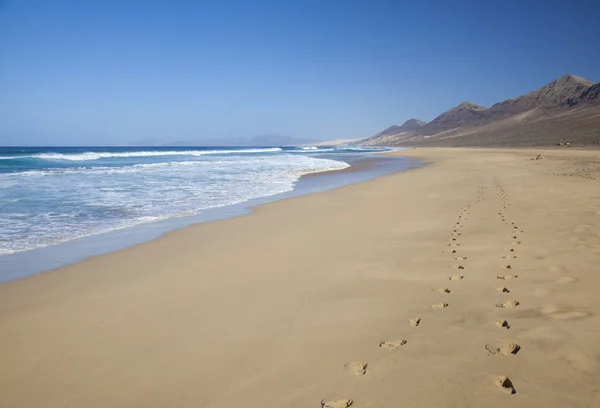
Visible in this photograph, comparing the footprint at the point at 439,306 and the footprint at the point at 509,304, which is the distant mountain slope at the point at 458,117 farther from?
the footprint at the point at 439,306

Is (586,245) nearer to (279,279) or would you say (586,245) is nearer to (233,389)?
(279,279)

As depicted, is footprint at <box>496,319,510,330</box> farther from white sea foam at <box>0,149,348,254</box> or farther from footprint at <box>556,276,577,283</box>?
white sea foam at <box>0,149,348,254</box>

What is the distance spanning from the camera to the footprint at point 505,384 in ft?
6.95

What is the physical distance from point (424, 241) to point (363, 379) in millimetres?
3795

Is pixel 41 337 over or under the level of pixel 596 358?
under

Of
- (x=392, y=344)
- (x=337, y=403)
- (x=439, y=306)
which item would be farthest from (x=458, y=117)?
(x=337, y=403)

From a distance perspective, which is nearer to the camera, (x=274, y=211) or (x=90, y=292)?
(x=90, y=292)

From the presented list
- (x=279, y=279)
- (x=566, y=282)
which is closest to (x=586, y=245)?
(x=566, y=282)

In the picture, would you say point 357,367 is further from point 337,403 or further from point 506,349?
point 506,349

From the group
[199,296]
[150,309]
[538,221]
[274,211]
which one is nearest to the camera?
[150,309]

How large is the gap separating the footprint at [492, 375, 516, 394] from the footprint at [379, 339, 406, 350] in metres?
0.68

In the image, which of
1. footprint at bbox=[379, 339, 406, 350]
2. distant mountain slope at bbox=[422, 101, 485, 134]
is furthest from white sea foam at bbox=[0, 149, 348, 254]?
distant mountain slope at bbox=[422, 101, 485, 134]

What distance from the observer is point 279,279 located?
4391 millimetres

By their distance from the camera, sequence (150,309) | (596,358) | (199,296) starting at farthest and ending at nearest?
1. (199,296)
2. (150,309)
3. (596,358)
